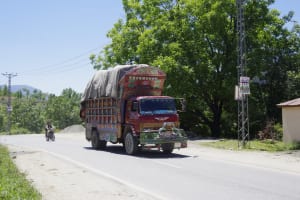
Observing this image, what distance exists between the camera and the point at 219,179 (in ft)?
38.2

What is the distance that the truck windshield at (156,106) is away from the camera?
1859 cm

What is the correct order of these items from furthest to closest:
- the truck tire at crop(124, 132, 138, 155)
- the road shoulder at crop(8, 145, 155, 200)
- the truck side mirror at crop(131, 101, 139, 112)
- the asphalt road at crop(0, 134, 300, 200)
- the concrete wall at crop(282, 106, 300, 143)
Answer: the concrete wall at crop(282, 106, 300, 143), the truck side mirror at crop(131, 101, 139, 112), the truck tire at crop(124, 132, 138, 155), the asphalt road at crop(0, 134, 300, 200), the road shoulder at crop(8, 145, 155, 200)

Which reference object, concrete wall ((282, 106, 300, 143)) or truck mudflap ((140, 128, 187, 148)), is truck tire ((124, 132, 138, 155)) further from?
concrete wall ((282, 106, 300, 143))

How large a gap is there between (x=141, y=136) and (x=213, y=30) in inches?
722

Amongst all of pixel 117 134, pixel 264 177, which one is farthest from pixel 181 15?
pixel 264 177

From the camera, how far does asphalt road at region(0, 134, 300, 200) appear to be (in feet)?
31.4

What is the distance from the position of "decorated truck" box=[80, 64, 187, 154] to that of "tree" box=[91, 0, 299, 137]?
35.2 feet

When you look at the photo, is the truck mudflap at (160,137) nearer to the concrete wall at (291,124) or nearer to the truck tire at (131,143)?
the truck tire at (131,143)

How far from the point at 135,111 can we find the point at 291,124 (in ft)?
34.6

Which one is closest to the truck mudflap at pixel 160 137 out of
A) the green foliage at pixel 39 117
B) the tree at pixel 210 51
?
the tree at pixel 210 51

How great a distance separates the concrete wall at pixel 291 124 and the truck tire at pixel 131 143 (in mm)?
10423

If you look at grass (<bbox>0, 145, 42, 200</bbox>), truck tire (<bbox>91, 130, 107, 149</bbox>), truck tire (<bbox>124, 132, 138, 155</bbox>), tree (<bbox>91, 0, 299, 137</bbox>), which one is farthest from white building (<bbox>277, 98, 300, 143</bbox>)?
grass (<bbox>0, 145, 42, 200</bbox>)

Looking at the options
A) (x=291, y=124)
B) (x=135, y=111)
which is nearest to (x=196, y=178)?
(x=135, y=111)

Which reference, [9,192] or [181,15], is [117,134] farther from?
[181,15]
